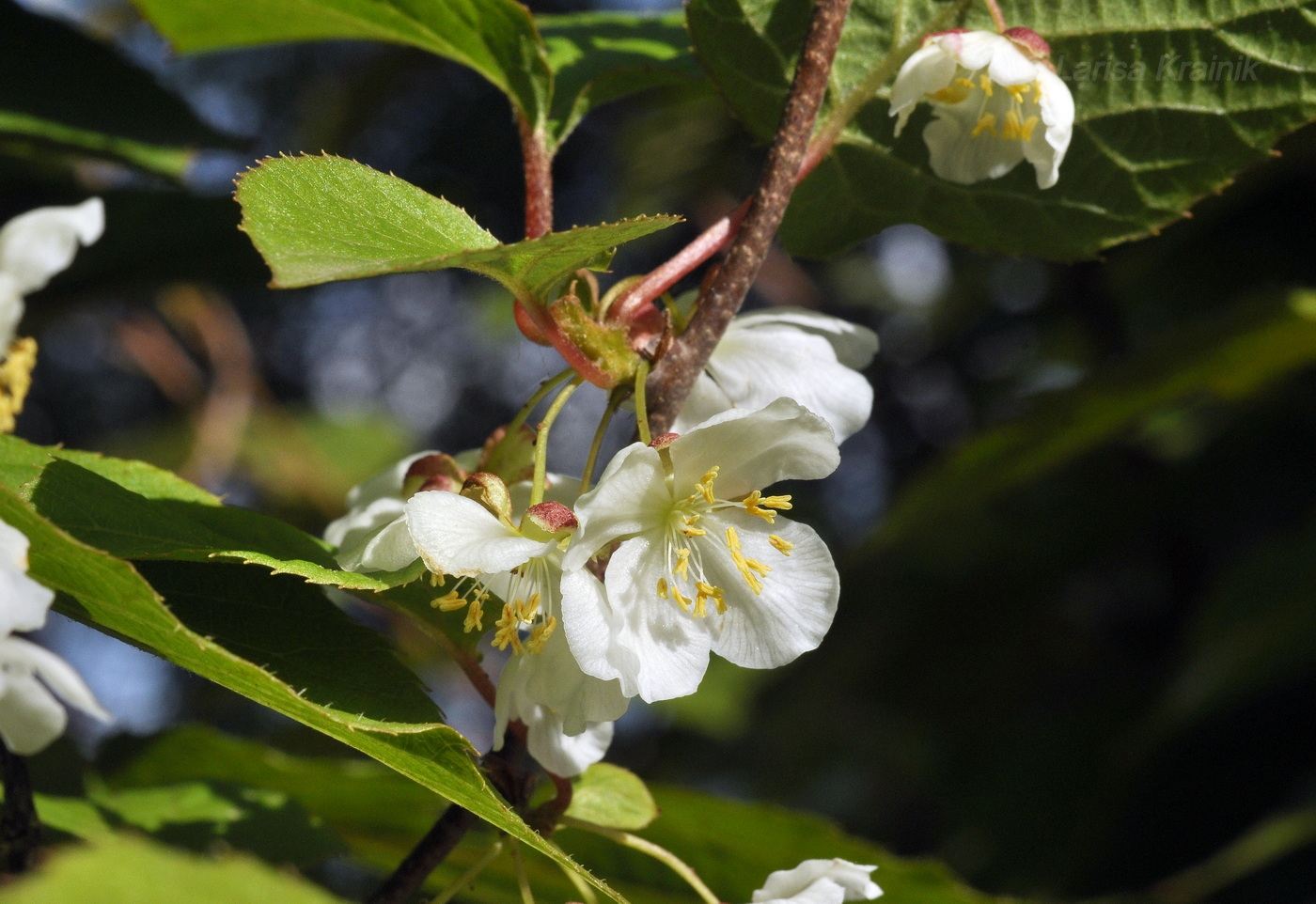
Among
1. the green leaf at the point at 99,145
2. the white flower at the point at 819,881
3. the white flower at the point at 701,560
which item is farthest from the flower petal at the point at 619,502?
the green leaf at the point at 99,145

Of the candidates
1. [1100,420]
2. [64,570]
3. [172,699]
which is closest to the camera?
[64,570]

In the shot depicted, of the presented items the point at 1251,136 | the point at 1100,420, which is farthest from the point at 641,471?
the point at 1100,420

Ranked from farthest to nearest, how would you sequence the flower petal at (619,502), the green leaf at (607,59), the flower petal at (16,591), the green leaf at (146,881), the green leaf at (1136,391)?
1. the green leaf at (1136,391)
2. the green leaf at (607,59)
3. the flower petal at (619,502)
4. the flower petal at (16,591)
5. the green leaf at (146,881)

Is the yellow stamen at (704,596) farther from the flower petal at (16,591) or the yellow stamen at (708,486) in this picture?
the flower petal at (16,591)

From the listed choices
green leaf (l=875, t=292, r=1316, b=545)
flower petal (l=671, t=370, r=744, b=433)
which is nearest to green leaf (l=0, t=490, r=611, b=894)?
flower petal (l=671, t=370, r=744, b=433)

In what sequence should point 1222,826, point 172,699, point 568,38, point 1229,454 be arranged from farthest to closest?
point 172,699, point 1229,454, point 1222,826, point 568,38

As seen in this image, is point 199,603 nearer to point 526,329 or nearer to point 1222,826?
point 526,329
